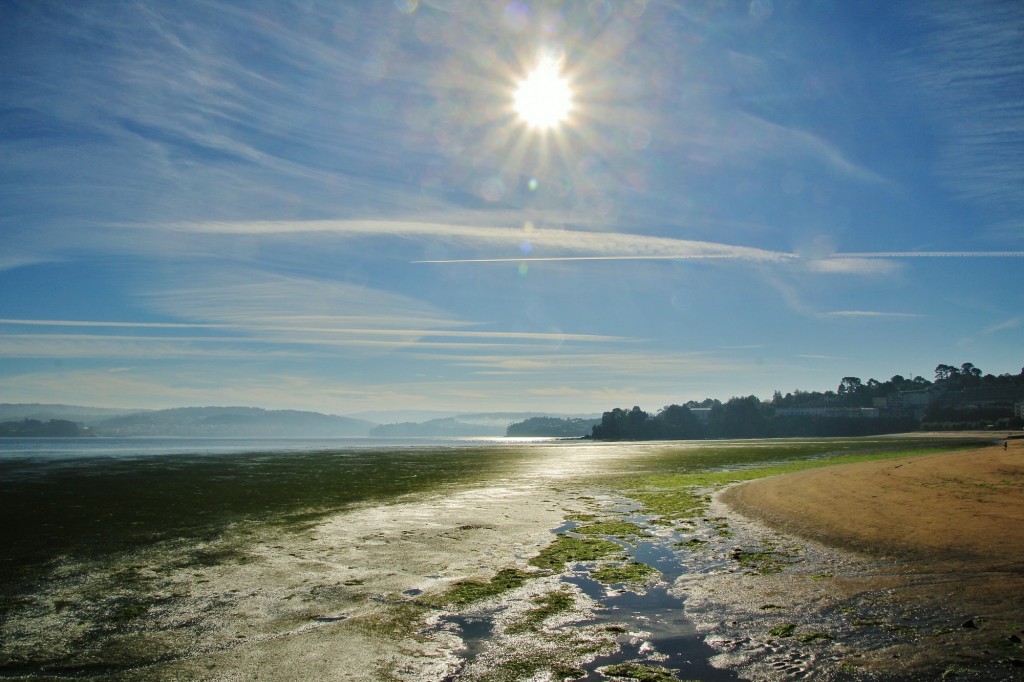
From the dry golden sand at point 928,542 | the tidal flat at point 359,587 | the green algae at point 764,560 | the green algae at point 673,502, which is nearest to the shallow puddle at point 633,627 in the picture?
the tidal flat at point 359,587

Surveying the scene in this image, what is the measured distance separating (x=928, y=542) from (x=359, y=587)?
15.1 m

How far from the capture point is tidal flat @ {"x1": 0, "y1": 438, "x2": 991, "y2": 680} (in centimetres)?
961

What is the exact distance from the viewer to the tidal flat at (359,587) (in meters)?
9.61

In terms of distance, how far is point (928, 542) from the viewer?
16.6m

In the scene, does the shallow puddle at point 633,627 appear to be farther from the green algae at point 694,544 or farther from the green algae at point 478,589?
the green algae at point 694,544

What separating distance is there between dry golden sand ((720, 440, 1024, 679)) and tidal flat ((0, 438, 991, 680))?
2.35 metres

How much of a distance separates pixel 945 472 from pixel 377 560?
3509 cm

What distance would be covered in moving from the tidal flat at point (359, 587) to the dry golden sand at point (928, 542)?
7.72ft

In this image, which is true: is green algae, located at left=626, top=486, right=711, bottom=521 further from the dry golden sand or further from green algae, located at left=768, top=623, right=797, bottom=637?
green algae, located at left=768, top=623, right=797, bottom=637

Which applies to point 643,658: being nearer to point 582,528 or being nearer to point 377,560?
point 377,560

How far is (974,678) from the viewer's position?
819 centimetres

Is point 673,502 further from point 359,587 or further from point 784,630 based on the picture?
point 784,630

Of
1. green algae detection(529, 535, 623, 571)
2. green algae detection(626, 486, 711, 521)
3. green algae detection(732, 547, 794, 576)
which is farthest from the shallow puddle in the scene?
green algae detection(626, 486, 711, 521)

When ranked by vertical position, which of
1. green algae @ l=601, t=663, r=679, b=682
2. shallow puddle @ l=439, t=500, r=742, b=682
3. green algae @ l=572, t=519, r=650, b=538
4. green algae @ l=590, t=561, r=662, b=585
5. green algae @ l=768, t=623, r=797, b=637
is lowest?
green algae @ l=572, t=519, r=650, b=538
